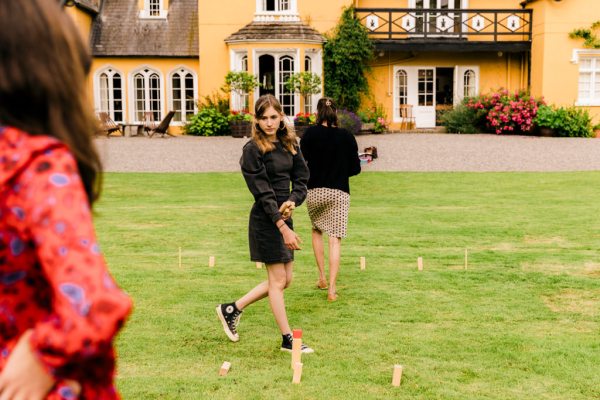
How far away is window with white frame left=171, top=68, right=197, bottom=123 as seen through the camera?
2848 cm

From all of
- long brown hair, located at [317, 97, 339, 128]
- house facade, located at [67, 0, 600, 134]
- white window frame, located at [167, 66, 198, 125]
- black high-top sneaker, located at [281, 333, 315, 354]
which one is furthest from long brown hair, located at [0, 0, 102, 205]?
white window frame, located at [167, 66, 198, 125]

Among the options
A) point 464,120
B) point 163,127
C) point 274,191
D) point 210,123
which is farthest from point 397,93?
point 274,191

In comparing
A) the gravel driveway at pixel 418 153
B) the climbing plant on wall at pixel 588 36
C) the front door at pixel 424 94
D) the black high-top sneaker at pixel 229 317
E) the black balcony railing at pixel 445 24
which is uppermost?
the black balcony railing at pixel 445 24

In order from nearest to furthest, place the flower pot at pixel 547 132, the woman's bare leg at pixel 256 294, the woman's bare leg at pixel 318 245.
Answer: the woman's bare leg at pixel 256 294, the woman's bare leg at pixel 318 245, the flower pot at pixel 547 132

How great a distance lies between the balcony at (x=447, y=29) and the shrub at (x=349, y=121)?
387 cm

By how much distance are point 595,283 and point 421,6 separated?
76.3 feet

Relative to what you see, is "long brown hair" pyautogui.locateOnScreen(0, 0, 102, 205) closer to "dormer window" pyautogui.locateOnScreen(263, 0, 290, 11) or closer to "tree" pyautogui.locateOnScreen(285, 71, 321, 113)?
"tree" pyautogui.locateOnScreen(285, 71, 321, 113)

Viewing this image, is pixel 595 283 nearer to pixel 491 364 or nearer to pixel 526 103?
pixel 491 364

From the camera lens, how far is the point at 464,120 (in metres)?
27.0

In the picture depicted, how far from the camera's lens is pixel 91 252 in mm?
1530

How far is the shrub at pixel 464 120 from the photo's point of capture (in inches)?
1057

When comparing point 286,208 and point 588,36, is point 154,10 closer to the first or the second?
point 588,36

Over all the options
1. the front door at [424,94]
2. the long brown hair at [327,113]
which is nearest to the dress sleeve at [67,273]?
the long brown hair at [327,113]

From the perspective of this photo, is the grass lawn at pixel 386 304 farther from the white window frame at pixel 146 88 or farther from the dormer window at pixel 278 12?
the white window frame at pixel 146 88
